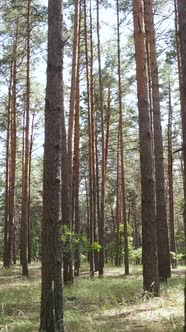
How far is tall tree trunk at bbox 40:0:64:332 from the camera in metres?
5.12

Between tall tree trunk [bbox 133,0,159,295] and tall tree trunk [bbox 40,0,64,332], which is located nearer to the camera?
tall tree trunk [bbox 40,0,64,332]

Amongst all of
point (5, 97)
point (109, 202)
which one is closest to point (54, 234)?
point (5, 97)

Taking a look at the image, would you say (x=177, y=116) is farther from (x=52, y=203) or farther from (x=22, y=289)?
(x=52, y=203)

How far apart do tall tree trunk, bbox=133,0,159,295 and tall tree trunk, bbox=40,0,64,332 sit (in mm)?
2871

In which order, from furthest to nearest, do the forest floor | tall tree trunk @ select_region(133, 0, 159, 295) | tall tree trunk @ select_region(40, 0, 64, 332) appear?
tall tree trunk @ select_region(133, 0, 159, 295) < the forest floor < tall tree trunk @ select_region(40, 0, 64, 332)

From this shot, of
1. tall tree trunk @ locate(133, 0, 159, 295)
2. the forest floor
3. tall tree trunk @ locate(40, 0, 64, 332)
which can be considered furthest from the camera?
tall tree trunk @ locate(133, 0, 159, 295)

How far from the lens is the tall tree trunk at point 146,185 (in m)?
7.68

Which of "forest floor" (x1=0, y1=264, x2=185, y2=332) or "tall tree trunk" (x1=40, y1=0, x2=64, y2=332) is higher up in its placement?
"tall tree trunk" (x1=40, y1=0, x2=64, y2=332)

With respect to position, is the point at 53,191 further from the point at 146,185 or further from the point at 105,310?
the point at 146,185

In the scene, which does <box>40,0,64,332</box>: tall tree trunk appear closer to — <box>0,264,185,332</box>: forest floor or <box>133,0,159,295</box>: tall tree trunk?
<box>0,264,185,332</box>: forest floor

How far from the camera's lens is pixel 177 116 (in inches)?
903

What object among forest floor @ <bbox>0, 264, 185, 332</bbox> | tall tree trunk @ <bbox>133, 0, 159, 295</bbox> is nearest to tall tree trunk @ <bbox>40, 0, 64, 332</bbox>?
forest floor @ <bbox>0, 264, 185, 332</bbox>

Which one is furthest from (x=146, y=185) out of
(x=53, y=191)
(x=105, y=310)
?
(x=53, y=191)

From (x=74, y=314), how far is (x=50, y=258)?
192 centimetres
